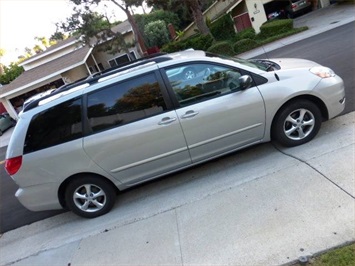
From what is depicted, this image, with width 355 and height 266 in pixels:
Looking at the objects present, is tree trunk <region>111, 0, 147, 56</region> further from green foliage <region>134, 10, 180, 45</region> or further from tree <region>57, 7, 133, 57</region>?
green foliage <region>134, 10, 180, 45</region>

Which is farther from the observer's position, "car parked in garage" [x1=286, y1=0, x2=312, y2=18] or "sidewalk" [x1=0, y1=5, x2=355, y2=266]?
"car parked in garage" [x1=286, y1=0, x2=312, y2=18]

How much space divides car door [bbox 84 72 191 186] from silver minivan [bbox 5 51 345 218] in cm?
1

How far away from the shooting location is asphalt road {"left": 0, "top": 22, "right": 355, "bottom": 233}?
17.7 feet

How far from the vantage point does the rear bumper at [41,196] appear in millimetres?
4312

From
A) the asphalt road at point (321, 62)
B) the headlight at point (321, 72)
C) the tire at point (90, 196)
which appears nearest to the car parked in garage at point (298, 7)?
the asphalt road at point (321, 62)

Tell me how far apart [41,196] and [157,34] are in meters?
24.7

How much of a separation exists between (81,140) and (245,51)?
49.0ft

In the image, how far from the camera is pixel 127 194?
193 inches

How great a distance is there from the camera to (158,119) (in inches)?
161

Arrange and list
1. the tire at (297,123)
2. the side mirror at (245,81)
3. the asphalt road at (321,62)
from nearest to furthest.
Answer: the side mirror at (245,81), the tire at (297,123), the asphalt road at (321,62)

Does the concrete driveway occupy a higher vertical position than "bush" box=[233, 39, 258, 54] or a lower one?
higher

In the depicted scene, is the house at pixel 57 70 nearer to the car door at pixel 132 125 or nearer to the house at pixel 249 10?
the house at pixel 249 10

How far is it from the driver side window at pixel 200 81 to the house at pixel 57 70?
57.2 feet

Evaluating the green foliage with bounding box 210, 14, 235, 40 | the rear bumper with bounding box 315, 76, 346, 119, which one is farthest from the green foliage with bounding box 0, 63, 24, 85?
the rear bumper with bounding box 315, 76, 346, 119
